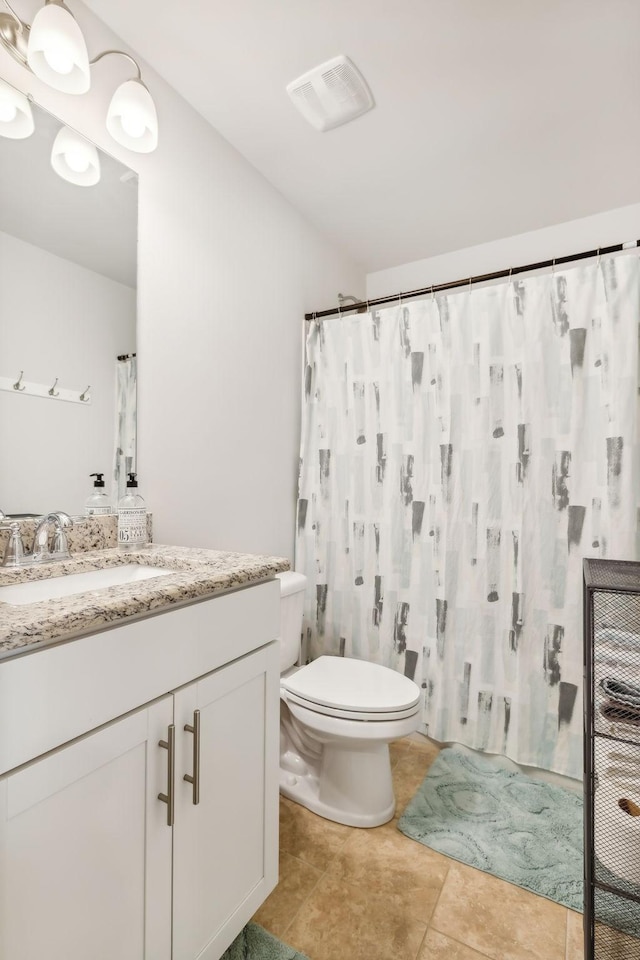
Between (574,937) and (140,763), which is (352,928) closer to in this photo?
(574,937)

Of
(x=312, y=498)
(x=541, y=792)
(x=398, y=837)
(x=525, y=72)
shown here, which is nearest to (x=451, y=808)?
(x=398, y=837)

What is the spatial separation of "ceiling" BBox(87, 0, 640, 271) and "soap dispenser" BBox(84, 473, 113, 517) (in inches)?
51.7

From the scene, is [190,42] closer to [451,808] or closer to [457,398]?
[457,398]

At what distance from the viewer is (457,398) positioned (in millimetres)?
1870

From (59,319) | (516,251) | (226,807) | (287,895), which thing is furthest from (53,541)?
(516,251)

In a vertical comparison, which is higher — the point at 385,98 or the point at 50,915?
the point at 385,98

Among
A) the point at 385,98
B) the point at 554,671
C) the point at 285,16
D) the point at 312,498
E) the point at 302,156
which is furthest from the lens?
the point at 312,498

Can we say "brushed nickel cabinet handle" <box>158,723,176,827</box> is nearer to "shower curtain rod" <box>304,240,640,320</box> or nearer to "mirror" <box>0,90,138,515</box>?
"mirror" <box>0,90,138,515</box>

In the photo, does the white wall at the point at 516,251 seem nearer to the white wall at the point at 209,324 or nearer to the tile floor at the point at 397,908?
the white wall at the point at 209,324

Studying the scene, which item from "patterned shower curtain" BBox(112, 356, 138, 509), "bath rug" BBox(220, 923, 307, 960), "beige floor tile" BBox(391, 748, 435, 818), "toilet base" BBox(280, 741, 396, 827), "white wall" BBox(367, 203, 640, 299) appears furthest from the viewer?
"white wall" BBox(367, 203, 640, 299)

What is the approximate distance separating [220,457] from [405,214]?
4.96ft

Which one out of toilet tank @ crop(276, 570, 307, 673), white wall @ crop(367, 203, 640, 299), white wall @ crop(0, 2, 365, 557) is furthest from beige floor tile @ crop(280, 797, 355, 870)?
white wall @ crop(367, 203, 640, 299)

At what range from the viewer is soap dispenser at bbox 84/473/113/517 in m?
1.28

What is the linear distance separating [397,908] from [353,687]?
0.56 m
